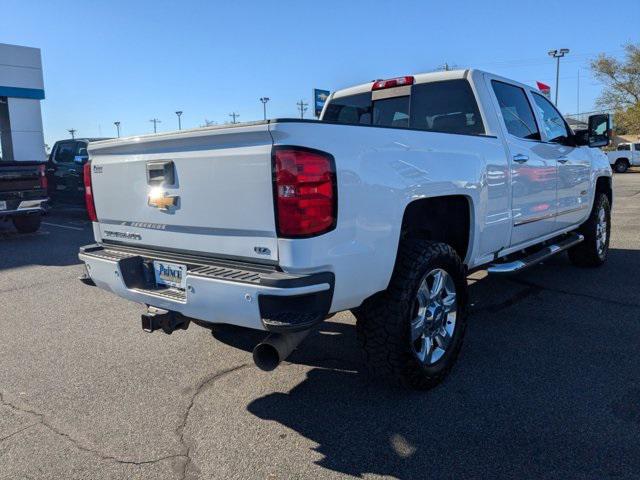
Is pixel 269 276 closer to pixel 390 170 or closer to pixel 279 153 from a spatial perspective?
pixel 279 153

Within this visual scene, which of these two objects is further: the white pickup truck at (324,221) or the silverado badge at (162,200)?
the silverado badge at (162,200)

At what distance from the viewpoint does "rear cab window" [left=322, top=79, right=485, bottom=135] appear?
170 inches

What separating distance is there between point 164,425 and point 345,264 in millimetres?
1423

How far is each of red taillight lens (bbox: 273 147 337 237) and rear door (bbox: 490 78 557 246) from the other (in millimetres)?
2259

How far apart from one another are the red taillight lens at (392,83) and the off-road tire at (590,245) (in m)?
3.20

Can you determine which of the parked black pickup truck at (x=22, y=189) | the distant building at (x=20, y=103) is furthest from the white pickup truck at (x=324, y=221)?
the distant building at (x=20, y=103)

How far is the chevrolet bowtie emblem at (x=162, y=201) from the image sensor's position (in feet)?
10.0

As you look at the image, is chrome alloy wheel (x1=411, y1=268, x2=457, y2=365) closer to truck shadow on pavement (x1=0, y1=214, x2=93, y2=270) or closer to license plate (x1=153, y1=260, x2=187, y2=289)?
license plate (x1=153, y1=260, x2=187, y2=289)

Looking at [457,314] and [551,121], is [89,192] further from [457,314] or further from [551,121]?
[551,121]

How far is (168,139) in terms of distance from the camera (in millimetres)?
3025

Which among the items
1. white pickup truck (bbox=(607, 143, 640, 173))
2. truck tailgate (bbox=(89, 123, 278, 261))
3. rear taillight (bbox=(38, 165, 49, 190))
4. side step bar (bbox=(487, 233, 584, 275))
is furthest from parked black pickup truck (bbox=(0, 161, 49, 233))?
white pickup truck (bbox=(607, 143, 640, 173))

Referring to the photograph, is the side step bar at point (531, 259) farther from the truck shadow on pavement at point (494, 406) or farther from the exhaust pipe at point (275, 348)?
the exhaust pipe at point (275, 348)

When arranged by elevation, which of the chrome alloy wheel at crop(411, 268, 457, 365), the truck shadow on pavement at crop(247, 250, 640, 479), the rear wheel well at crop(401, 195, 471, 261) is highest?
the rear wheel well at crop(401, 195, 471, 261)

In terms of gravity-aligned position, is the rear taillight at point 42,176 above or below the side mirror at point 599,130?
below
